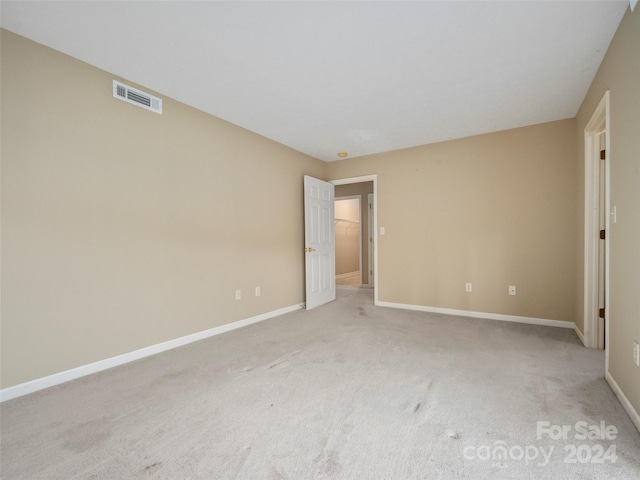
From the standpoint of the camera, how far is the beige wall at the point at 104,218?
1.98 m

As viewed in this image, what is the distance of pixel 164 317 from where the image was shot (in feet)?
9.19

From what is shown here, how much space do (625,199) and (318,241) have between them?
3.51m

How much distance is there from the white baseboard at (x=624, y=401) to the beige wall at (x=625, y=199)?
0.03 meters

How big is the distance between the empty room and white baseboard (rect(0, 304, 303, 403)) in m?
0.02

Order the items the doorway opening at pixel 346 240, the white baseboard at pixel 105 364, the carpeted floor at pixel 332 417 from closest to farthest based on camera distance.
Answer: the carpeted floor at pixel 332 417, the white baseboard at pixel 105 364, the doorway opening at pixel 346 240

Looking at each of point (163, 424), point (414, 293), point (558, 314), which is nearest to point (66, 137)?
point (163, 424)

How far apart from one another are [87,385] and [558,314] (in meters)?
4.69

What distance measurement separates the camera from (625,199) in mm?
1767

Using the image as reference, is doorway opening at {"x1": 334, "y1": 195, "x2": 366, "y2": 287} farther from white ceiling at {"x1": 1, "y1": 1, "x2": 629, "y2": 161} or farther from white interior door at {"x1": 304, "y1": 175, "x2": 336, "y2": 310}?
white ceiling at {"x1": 1, "y1": 1, "x2": 629, "y2": 161}

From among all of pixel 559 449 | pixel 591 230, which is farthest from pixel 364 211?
pixel 559 449

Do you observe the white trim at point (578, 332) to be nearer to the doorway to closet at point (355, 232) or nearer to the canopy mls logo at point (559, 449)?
the canopy mls logo at point (559, 449)

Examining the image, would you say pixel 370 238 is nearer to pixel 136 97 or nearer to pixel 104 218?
pixel 136 97

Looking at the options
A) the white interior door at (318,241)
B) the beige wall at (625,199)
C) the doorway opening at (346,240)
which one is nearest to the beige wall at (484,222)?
the white interior door at (318,241)

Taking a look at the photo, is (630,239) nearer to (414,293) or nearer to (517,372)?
(517,372)
